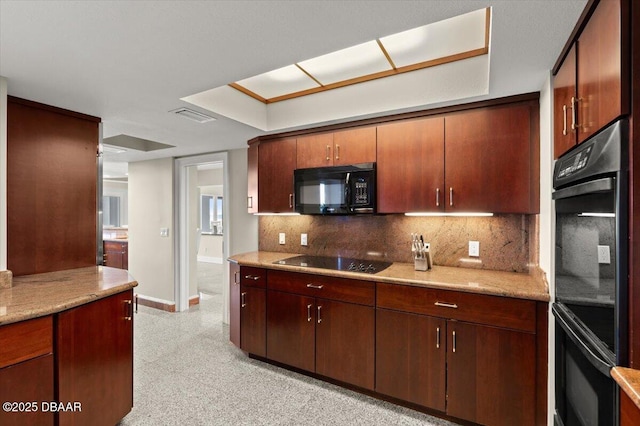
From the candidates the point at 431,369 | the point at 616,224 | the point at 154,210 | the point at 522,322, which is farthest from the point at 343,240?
the point at 154,210

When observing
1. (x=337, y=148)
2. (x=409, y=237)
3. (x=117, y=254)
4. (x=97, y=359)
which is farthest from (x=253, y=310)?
(x=117, y=254)

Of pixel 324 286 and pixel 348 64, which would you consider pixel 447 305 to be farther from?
pixel 348 64

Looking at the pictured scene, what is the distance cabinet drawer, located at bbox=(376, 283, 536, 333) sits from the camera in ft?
6.13

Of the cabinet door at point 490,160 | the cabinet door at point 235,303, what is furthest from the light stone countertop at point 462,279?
the cabinet door at point 490,160

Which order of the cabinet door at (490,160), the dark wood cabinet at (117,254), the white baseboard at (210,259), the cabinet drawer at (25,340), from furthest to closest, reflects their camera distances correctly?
the white baseboard at (210,259) < the dark wood cabinet at (117,254) < the cabinet door at (490,160) < the cabinet drawer at (25,340)

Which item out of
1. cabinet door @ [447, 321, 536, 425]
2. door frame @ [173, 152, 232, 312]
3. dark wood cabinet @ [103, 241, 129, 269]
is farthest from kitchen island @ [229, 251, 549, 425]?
dark wood cabinet @ [103, 241, 129, 269]

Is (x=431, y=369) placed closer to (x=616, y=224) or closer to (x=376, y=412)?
(x=376, y=412)

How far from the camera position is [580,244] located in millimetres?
1331

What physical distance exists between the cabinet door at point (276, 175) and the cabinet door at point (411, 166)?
929mm

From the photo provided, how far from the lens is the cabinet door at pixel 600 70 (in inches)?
40.8

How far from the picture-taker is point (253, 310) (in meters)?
2.93

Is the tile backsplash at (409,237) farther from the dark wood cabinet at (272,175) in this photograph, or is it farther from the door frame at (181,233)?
the door frame at (181,233)

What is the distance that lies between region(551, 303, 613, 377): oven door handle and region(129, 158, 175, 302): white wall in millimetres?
4349

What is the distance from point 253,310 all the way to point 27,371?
1643 mm
